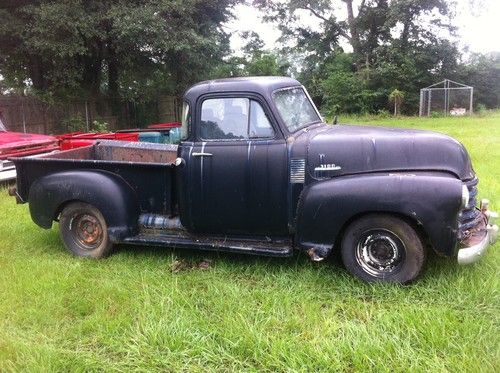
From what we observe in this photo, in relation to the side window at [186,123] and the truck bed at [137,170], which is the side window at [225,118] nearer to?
the side window at [186,123]

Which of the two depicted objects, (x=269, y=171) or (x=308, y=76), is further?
(x=308, y=76)

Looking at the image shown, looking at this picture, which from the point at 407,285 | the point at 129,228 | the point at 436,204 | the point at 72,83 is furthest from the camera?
the point at 72,83

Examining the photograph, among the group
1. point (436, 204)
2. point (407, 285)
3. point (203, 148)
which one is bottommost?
point (407, 285)

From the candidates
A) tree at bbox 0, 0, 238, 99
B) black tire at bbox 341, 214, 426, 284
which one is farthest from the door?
tree at bbox 0, 0, 238, 99

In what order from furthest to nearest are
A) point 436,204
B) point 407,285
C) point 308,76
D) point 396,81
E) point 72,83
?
1. point 308,76
2. point 396,81
3. point 72,83
4. point 407,285
5. point 436,204

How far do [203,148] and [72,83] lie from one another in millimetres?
12104

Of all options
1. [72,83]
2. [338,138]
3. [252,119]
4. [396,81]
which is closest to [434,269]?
[338,138]

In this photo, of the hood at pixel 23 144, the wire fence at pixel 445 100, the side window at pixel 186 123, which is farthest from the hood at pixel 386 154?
the wire fence at pixel 445 100

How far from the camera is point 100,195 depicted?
16.0 feet

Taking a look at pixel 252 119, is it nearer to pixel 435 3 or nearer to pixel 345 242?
pixel 345 242

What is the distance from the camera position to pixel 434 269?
422cm

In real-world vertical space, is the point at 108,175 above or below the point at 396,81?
below

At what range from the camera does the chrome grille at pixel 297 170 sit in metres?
4.24

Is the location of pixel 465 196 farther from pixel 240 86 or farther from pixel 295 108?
pixel 240 86
